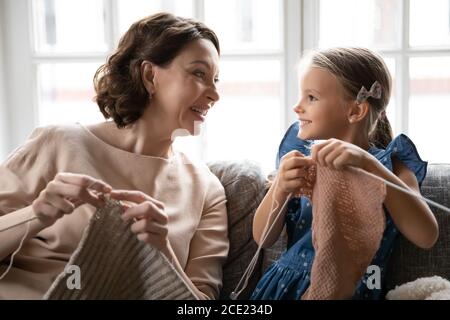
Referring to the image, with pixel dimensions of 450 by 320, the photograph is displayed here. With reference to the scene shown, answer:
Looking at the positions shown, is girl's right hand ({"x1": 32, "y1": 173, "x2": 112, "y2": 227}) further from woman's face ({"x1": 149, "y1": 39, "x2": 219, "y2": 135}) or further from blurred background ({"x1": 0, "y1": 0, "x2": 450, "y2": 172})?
blurred background ({"x1": 0, "y1": 0, "x2": 450, "y2": 172})

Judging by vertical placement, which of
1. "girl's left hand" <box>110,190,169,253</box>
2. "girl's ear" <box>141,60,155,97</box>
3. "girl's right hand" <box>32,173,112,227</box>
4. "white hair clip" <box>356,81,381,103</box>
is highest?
"girl's ear" <box>141,60,155,97</box>

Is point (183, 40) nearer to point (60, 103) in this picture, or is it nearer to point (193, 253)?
point (193, 253)

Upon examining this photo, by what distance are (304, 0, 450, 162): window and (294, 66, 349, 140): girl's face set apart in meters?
0.64

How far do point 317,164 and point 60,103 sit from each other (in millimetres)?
1145

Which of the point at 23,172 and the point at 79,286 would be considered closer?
the point at 79,286

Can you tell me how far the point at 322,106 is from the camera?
1184mm

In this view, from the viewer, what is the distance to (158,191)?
1.30 metres

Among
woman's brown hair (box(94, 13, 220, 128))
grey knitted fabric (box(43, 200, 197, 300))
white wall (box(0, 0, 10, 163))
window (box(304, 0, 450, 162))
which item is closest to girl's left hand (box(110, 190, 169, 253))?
grey knitted fabric (box(43, 200, 197, 300))

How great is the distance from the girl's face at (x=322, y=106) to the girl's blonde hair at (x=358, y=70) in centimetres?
1

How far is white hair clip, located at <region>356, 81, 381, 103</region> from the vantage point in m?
1.18

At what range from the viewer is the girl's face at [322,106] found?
1.18 metres

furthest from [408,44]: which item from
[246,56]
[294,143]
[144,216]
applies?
[144,216]

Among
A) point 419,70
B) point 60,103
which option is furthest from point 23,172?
point 419,70
